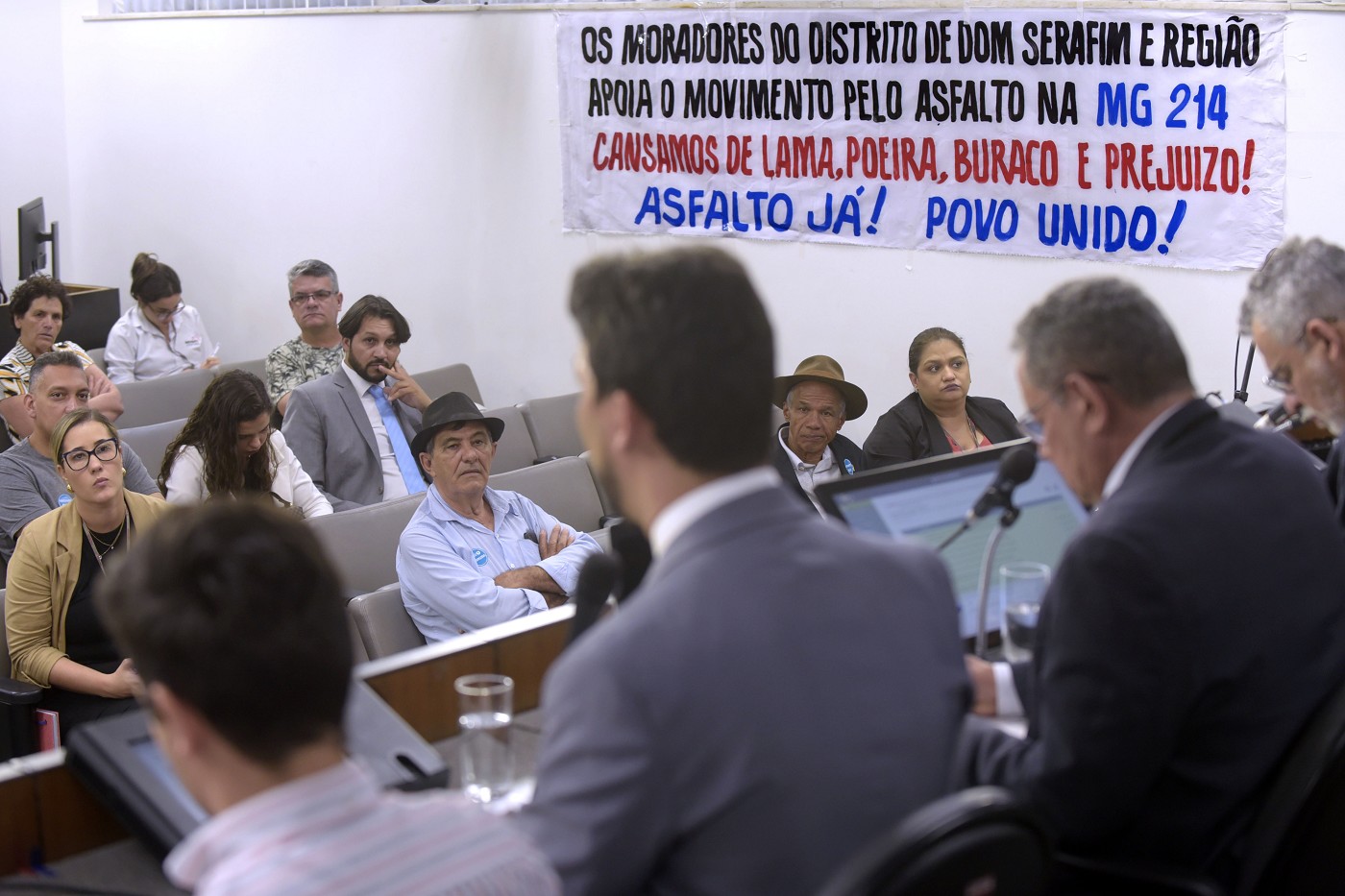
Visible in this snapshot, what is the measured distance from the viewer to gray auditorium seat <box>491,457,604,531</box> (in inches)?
167

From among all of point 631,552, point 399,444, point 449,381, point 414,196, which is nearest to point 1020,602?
point 631,552

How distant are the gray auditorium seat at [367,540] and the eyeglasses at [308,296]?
2.17 meters

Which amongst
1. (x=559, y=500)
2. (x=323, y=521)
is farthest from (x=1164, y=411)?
(x=559, y=500)

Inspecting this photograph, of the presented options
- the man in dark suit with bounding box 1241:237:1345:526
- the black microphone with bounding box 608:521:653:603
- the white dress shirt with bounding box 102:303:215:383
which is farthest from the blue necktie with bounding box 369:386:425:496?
the man in dark suit with bounding box 1241:237:1345:526

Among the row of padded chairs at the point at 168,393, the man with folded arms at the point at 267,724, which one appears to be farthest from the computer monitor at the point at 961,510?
the row of padded chairs at the point at 168,393

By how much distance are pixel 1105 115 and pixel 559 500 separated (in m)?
2.26

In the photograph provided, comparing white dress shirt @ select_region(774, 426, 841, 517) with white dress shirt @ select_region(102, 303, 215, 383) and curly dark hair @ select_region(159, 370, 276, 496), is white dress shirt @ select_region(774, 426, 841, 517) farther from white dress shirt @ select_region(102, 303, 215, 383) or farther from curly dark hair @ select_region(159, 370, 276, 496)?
white dress shirt @ select_region(102, 303, 215, 383)

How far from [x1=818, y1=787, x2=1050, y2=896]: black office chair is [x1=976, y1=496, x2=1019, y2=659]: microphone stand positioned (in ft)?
2.49

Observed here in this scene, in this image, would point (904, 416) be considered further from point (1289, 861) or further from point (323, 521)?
point (1289, 861)

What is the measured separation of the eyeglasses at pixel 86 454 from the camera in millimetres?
3215

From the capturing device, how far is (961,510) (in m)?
1.98

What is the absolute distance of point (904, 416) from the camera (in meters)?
4.15

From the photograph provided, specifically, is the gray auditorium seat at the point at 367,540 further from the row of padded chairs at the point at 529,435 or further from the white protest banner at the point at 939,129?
the white protest banner at the point at 939,129

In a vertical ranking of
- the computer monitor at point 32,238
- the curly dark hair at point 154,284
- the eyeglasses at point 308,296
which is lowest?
the eyeglasses at point 308,296
